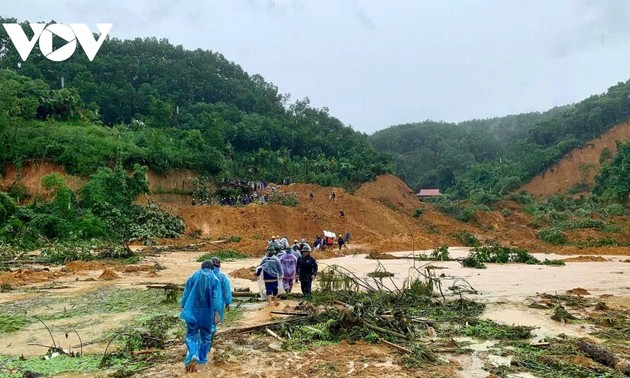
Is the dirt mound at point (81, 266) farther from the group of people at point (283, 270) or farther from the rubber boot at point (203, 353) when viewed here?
the rubber boot at point (203, 353)

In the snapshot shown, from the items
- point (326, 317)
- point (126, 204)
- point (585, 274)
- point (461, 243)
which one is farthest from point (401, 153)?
point (326, 317)

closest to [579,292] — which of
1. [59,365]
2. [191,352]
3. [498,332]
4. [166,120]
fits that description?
[498,332]

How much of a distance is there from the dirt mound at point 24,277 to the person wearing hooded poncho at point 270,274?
8.58 metres

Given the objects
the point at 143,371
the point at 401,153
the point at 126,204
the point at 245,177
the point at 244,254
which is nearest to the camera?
the point at 143,371

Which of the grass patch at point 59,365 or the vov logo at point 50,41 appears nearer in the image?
the grass patch at point 59,365

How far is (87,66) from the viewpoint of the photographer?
59281 millimetres

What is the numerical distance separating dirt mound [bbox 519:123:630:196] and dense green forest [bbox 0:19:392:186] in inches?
998

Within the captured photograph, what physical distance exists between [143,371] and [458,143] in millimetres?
93897

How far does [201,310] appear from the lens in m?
6.84

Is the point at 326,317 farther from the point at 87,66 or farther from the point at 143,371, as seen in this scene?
the point at 87,66

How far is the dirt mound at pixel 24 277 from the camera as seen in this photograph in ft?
50.1

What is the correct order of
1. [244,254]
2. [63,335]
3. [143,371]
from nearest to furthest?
[143,371]
[63,335]
[244,254]

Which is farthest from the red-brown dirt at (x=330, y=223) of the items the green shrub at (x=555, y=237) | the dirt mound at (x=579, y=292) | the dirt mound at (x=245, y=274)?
the dirt mound at (x=579, y=292)

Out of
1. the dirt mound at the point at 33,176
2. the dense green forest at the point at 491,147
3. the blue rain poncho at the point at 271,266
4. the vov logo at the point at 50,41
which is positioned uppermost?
the vov logo at the point at 50,41
